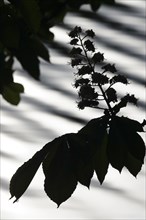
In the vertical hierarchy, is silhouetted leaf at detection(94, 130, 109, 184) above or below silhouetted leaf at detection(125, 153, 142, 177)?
below

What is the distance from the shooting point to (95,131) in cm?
74

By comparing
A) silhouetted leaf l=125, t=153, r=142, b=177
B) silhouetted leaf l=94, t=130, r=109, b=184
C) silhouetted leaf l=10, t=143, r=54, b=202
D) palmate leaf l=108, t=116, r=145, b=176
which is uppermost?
palmate leaf l=108, t=116, r=145, b=176

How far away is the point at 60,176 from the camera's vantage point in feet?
2.42

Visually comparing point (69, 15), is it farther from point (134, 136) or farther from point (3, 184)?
point (134, 136)

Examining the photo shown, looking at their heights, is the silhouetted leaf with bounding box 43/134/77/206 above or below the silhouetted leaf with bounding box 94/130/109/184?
below

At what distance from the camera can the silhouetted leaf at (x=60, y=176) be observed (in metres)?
0.73

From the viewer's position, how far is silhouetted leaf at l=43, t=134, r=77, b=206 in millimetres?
734

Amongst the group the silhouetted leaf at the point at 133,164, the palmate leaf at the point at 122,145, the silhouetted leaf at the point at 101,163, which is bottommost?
the silhouetted leaf at the point at 101,163

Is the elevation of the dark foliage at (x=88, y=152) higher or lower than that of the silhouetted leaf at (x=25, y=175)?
higher

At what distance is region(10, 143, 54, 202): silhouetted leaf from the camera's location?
76 cm

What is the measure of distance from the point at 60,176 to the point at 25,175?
4 cm

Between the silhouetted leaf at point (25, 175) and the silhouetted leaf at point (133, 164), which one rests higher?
the silhouetted leaf at point (133, 164)

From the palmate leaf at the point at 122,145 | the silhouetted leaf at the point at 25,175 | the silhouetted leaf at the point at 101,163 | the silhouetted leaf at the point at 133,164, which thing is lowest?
the silhouetted leaf at the point at 25,175

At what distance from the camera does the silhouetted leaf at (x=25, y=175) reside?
76 cm
